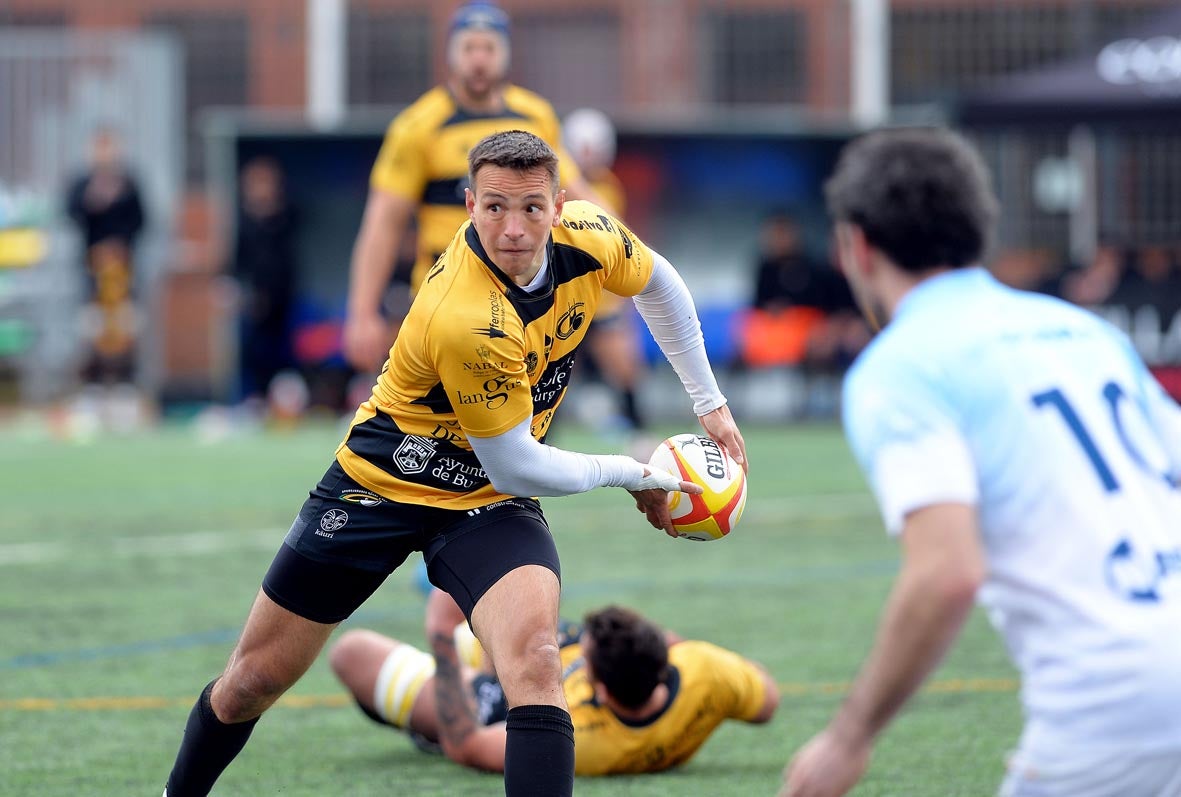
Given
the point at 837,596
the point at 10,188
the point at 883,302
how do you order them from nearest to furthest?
1. the point at 883,302
2. the point at 837,596
3. the point at 10,188

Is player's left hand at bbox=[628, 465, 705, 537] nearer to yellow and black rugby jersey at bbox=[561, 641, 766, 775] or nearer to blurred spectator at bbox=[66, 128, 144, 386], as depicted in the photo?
yellow and black rugby jersey at bbox=[561, 641, 766, 775]

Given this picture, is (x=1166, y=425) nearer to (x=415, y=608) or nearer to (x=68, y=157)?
(x=415, y=608)

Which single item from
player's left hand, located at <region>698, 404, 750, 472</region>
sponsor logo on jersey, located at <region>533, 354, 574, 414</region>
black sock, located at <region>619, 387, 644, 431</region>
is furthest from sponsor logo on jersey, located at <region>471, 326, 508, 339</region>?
black sock, located at <region>619, 387, 644, 431</region>

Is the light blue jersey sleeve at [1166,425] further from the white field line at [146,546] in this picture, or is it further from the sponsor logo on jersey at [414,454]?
the white field line at [146,546]

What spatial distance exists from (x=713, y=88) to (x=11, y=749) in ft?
84.7

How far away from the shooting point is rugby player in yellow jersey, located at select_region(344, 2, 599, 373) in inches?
269

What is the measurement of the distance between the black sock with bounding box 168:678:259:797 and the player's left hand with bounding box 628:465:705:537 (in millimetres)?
1093

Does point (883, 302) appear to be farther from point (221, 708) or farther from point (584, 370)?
point (584, 370)

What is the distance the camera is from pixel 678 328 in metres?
4.86

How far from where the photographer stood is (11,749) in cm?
553

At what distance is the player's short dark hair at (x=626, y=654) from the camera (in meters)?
5.06

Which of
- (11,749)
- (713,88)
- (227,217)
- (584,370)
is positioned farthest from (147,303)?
(11,749)

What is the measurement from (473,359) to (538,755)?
89 cm

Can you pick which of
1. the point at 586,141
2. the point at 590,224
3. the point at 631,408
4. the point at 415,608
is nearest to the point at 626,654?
the point at 590,224
